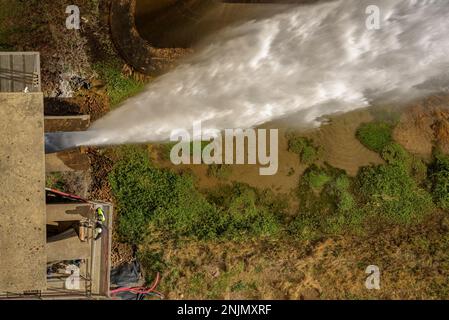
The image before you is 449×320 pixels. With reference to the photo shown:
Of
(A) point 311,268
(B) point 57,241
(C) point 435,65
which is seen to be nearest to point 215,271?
(A) point 311,268

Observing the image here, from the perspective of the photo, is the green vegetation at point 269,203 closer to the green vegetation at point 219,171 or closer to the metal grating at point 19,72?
the green vegetation at point 219,171

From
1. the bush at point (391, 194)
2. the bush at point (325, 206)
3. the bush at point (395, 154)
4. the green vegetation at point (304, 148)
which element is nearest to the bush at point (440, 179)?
the bush at point (391, 194)

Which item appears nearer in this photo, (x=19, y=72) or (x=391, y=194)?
(x=19, y=72)

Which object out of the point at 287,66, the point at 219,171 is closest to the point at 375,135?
the point at 287,66

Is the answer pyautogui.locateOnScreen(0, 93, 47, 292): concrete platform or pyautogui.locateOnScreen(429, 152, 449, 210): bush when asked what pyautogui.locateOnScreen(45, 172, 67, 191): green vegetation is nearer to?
pyautogui.locateOnScreen(0, 93, 47, 292): concrete platform

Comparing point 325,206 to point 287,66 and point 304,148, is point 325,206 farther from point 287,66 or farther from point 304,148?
point 287,66

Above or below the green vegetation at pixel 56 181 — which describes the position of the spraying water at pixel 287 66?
above
